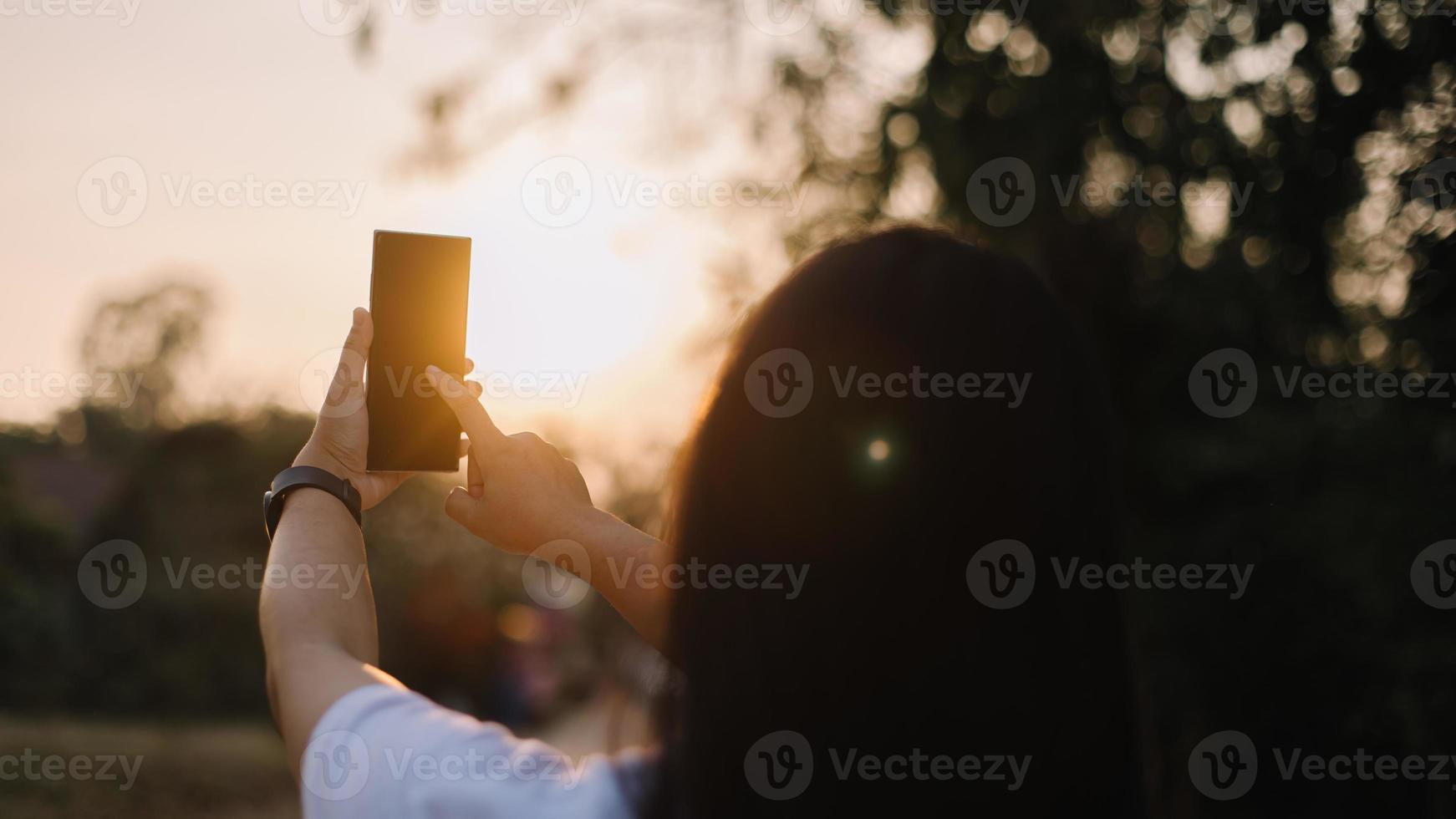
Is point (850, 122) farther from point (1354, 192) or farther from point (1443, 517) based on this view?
point (1443, 517)

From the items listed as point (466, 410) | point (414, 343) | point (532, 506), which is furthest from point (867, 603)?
point (414, 343)

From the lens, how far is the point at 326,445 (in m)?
1.78

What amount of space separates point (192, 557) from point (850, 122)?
609 inches

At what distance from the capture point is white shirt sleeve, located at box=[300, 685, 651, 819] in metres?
1.16

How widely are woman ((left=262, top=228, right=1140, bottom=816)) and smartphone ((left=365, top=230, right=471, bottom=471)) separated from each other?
63cm

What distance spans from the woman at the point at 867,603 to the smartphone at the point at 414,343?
0.63 metres

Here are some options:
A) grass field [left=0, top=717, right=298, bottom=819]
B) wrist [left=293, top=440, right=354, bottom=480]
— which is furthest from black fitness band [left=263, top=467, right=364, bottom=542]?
grass field [left=0, top=717, right=298, bottom=819]

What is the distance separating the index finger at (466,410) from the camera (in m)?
1.89

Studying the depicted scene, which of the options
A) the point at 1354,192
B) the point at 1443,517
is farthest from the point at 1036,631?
the point at 1354,192

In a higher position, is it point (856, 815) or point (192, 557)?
point (856, 815)

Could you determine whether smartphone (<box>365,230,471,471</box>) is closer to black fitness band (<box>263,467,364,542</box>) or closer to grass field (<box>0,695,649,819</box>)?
black fitness band (<box>263,467,364,542</box>)

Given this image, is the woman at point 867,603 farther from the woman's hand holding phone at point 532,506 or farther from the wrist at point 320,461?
the woman's hand holding phone at point 532,506

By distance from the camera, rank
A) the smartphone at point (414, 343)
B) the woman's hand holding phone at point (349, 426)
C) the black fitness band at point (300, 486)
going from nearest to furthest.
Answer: the black fitness band at point (300, 486), the woman's hand holding phone at point (349, 426), the smartphone at point (414, 343)

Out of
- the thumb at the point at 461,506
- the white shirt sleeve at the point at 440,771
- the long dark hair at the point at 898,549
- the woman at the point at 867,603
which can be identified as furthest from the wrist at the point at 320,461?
the long dark hair at the point at 898,549
